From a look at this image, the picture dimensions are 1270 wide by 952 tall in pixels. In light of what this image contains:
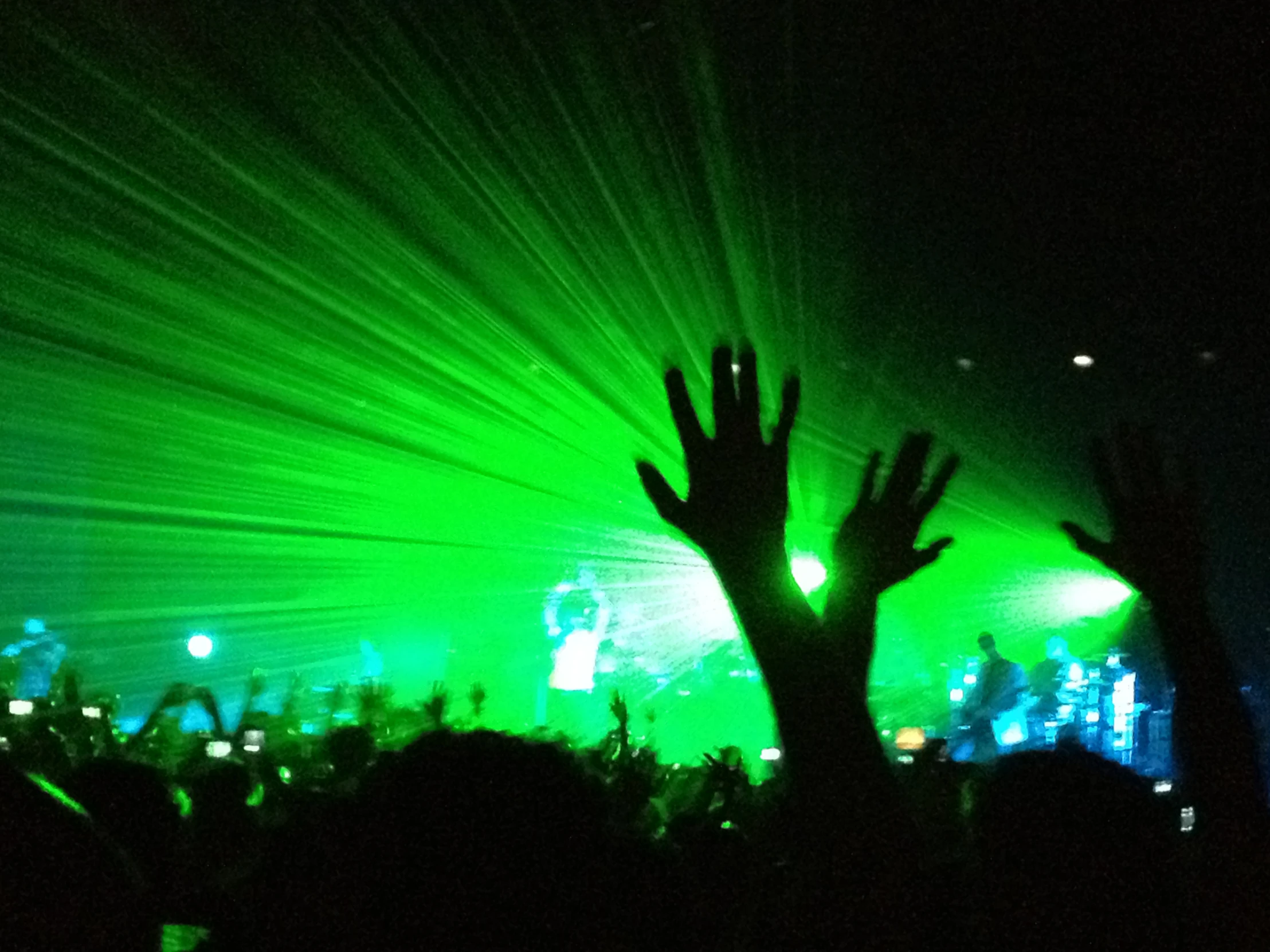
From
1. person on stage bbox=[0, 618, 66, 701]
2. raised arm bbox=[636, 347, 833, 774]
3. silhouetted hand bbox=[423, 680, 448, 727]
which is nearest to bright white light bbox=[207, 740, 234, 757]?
silhouetted hand bbox=[423, 680, 448, 727]

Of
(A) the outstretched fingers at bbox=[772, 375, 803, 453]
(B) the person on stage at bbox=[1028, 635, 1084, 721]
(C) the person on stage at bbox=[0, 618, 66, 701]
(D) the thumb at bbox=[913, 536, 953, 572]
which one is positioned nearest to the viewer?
(A) the outstretched fingers at bbox=[772, 375, 803, 453]

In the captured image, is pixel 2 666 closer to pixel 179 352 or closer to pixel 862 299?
pixel 179 352

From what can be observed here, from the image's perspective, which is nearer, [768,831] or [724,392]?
[724,392]

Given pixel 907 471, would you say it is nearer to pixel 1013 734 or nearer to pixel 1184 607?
pixel 1184 607

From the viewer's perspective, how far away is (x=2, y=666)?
10.4 meters

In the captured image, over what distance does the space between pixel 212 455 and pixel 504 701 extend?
16.1ft

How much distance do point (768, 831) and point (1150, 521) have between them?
100cm

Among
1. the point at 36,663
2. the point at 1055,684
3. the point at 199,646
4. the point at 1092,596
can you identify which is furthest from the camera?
the point at 1092,596

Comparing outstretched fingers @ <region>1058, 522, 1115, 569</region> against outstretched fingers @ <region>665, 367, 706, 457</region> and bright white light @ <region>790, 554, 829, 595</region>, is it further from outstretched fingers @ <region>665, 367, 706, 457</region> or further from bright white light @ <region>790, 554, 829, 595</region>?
bright white light @ <region>790, 554, 829, 595</region>

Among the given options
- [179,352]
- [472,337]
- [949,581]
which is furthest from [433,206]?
[949,581]

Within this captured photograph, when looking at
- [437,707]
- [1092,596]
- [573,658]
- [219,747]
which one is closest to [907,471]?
[437,707]

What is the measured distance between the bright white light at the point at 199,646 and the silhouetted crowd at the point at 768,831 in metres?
14.3

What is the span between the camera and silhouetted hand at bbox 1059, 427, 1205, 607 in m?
2.27

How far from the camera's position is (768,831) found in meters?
2.70
